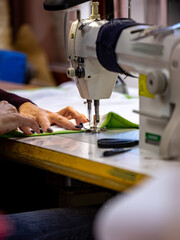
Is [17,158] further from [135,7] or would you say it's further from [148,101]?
[135,7]

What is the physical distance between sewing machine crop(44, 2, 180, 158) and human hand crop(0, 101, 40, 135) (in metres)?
0.18

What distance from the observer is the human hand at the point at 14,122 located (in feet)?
4.57

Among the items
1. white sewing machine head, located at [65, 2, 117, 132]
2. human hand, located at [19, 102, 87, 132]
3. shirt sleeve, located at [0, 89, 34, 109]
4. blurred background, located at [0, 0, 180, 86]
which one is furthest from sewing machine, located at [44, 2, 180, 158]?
blurred background, located at [0, 0, 180, 86]

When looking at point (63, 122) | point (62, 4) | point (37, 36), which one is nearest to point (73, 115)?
point (63, 122)

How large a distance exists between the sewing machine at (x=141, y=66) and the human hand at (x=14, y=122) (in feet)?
0.58

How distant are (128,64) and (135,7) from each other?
155 centimetres

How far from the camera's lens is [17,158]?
139 centimetres

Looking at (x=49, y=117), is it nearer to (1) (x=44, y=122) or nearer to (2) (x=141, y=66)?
(1) (x=44, y=122)

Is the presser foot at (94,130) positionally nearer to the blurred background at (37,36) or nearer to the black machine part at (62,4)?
the black machine part at (62,4)

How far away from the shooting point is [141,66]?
3.86ft

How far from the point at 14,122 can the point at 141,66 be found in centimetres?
44

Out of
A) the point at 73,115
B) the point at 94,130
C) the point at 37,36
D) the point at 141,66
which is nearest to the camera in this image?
the point at 141,66

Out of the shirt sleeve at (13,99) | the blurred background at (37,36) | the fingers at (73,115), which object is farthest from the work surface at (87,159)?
the blurred background at (37,36)

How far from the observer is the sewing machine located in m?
1.11
